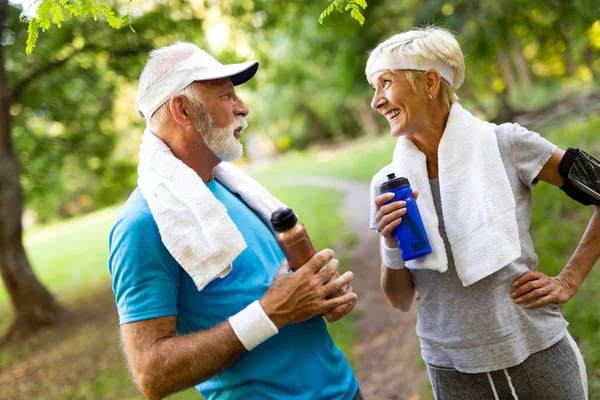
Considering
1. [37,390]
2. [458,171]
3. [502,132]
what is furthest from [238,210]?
[37,390]

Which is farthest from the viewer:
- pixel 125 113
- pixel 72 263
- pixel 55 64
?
pixel 72 263

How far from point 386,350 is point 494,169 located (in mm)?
3806

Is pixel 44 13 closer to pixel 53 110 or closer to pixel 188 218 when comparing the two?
pixel 188 218

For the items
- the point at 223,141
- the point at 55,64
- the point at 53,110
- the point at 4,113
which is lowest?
the point at 223,141

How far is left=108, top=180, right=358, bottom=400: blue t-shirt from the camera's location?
6.03 feet

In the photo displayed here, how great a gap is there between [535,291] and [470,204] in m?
0.41

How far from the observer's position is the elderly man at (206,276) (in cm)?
183

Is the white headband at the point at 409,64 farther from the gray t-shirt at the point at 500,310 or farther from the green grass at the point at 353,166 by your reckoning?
the green grass at the point at 353,166

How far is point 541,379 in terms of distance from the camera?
2.10m

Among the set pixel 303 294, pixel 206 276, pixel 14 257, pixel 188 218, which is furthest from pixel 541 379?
pixel 14 257

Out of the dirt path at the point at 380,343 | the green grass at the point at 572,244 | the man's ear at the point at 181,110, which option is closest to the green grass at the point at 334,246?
the green grass at the point at 572,244

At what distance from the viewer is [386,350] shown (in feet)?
18.3

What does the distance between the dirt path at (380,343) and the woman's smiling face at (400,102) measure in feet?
9.35

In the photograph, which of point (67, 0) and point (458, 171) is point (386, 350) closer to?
point (458, 171)
